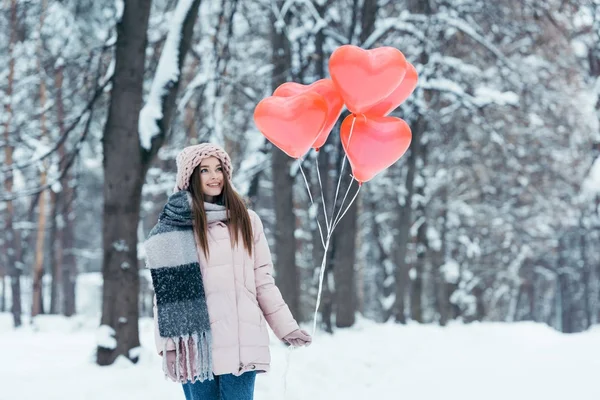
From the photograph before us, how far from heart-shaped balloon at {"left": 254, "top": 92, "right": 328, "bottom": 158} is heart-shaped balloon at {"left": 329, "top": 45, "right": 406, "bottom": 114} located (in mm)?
219

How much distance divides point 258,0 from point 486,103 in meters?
3.21

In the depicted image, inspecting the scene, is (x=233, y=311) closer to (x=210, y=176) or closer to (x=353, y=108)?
(x=210, y=176)

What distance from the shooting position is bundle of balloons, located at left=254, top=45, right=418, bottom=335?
4.04 metres

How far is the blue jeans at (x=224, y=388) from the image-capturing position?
3059 millimetres

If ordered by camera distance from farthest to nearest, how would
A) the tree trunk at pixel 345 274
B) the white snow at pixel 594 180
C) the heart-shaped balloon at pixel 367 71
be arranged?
the tree trunk at pixel 345 274 < the white snow at pixel 594 180 < the heart-shaped balloon at pixel 367 71

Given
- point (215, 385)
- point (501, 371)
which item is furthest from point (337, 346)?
point (215, 385)

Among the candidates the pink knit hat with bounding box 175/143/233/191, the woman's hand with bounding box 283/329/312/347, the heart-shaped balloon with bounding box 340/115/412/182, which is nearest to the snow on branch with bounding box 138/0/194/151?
the heart-shaped balloon with bounding box 340/115/412/182

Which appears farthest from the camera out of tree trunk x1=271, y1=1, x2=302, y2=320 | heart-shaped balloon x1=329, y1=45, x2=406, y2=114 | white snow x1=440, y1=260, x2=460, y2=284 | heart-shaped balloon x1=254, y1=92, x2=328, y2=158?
white snow x1=440, y1=260, x2=460, y2=284

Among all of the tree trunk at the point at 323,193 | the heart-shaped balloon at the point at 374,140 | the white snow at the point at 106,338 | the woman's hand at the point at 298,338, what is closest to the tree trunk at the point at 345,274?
the tree trunk at the point at 323,193

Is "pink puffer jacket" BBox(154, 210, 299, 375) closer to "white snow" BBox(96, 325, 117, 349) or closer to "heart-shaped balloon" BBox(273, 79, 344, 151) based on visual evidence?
"heart-shaped balloon" BBox(273, 79, 344, 151)

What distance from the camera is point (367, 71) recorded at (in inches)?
164

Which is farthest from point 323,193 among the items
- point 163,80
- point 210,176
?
point 210,176

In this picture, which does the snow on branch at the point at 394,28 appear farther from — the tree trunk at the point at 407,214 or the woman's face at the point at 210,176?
the woman's face at the point at 210,176

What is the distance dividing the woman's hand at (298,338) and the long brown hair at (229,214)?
431mm
